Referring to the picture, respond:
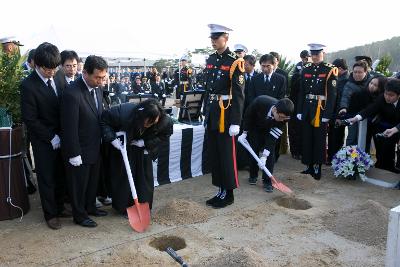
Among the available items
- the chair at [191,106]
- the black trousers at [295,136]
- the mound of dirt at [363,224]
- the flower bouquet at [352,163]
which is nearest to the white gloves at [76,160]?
the mound of dirt at [363,224]

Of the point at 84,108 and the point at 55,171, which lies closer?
the point at 84,108

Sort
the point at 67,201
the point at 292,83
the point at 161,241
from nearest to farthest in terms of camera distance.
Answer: the point at 161,241 < the point at 67,201 < the point at 292,83

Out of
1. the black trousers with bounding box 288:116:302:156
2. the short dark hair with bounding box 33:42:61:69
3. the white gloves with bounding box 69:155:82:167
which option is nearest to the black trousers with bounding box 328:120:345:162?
the black trousers with bounding box 288:116:302:156

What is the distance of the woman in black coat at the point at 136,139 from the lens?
12.5 feet

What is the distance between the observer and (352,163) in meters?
5.64

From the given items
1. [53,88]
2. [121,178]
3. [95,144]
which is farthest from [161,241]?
[53,88]

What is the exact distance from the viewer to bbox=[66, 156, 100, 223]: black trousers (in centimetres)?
382

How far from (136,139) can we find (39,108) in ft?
3.06

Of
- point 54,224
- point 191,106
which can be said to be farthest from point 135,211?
point 191,106

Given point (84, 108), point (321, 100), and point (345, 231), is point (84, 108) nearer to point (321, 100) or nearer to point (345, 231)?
point (345, 231)

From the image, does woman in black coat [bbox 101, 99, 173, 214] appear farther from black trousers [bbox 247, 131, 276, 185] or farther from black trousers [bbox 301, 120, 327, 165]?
black trousers [bbox 301, 120, 327, 165]

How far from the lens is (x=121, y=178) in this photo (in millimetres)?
4180

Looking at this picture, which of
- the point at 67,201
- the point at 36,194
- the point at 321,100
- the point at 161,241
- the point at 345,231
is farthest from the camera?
the point at 321,100

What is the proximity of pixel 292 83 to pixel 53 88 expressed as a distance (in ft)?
14.0
